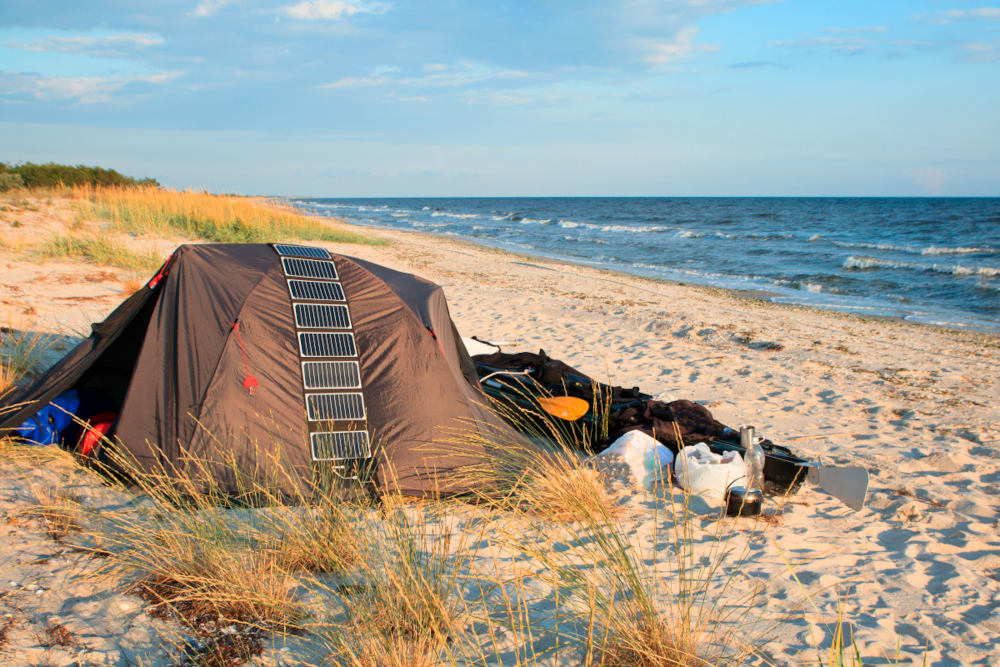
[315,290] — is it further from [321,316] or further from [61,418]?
[61,418]

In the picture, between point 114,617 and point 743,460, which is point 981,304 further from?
point 114,617

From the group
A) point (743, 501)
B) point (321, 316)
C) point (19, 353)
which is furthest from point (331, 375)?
point (19, 353)

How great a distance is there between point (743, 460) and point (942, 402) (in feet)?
11.6

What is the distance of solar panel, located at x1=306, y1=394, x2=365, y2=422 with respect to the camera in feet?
12.0

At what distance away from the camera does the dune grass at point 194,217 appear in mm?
14141

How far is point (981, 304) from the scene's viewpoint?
13.3 metres

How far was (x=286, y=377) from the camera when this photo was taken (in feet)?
12.1

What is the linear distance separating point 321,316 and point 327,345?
214 mm

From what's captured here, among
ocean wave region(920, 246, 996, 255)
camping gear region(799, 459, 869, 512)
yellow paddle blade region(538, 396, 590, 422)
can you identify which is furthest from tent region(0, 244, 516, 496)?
ocean wave region(920, 246, 996, 255)

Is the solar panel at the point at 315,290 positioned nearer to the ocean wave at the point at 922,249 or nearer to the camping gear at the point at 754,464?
the camping gear at the point at 754,464

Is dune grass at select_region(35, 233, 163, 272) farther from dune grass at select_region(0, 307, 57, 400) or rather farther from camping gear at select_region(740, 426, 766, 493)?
camping gear at select_region(740, 426, 766, 493)

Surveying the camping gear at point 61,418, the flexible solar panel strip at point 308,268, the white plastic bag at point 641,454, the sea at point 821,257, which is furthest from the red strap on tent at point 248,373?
the sea at point 821,257

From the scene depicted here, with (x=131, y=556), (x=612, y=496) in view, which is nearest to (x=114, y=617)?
(x=131, y=556)

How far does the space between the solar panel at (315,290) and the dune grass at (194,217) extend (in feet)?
37.3
